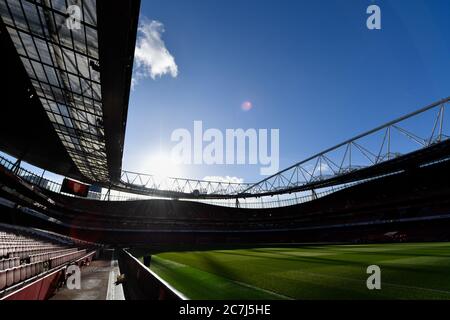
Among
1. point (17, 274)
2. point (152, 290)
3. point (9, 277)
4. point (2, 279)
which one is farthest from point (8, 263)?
point (152, 290)

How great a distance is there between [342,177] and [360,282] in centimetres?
3949

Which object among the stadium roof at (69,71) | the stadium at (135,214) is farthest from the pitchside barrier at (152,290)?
the stadium roof at (69,71)

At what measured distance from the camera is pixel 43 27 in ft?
41.8

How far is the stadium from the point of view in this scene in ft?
25.7

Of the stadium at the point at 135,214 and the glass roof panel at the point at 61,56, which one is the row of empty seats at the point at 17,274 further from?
the glass roof panel at the point at 61,56

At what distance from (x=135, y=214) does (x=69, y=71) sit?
47611mm

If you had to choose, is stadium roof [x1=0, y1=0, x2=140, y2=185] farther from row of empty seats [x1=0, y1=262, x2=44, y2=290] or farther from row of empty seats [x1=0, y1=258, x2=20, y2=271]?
row of empty seats [x1=0, y1=258, x2=20, y2=271]

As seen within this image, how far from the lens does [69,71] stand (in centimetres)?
1560

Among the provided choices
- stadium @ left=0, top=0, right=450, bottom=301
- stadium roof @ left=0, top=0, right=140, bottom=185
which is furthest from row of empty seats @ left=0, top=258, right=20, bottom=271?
stadium roof @ left=0, top=0, right=140, bottom=185

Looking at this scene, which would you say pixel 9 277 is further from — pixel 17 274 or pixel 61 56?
pixel 61 56

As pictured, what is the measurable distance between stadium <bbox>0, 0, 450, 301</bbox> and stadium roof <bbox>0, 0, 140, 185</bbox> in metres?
0.09

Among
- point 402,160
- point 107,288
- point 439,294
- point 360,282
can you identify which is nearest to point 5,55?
point 107,288

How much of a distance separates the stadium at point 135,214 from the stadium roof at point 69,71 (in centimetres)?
9

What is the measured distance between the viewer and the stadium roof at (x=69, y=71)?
10.7 meters
